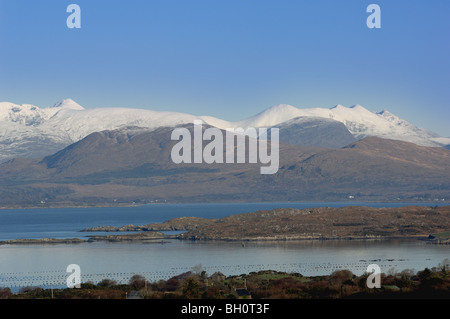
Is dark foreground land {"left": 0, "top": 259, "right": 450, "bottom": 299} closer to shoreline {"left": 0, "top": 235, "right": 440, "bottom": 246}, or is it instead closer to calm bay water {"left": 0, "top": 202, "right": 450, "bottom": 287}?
calm bay water {"left": 0, "top": 202, "right": 450, "bottom": 287}

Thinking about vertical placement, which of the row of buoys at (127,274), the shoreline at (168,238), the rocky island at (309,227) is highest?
the rocky island at (309,227)

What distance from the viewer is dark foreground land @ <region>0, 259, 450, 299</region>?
62.3m

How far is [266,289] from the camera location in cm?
6931

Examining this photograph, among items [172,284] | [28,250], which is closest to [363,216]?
[28,250]

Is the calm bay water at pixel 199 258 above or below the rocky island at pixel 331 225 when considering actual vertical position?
below

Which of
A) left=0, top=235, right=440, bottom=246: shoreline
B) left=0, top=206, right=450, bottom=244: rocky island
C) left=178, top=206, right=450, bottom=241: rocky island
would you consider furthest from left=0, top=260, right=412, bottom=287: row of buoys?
left=178, top=206, right=450, bottom=241: rocky island

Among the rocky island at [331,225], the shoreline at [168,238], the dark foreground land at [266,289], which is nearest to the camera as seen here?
A: the dark foreground land at [266,289]

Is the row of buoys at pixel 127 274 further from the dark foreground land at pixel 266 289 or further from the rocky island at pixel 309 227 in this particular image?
the rocky island at pixel 309 227

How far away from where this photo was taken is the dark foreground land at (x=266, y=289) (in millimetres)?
62312

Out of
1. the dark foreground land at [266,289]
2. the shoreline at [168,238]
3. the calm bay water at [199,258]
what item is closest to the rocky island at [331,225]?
the shoreline at [168,238]
